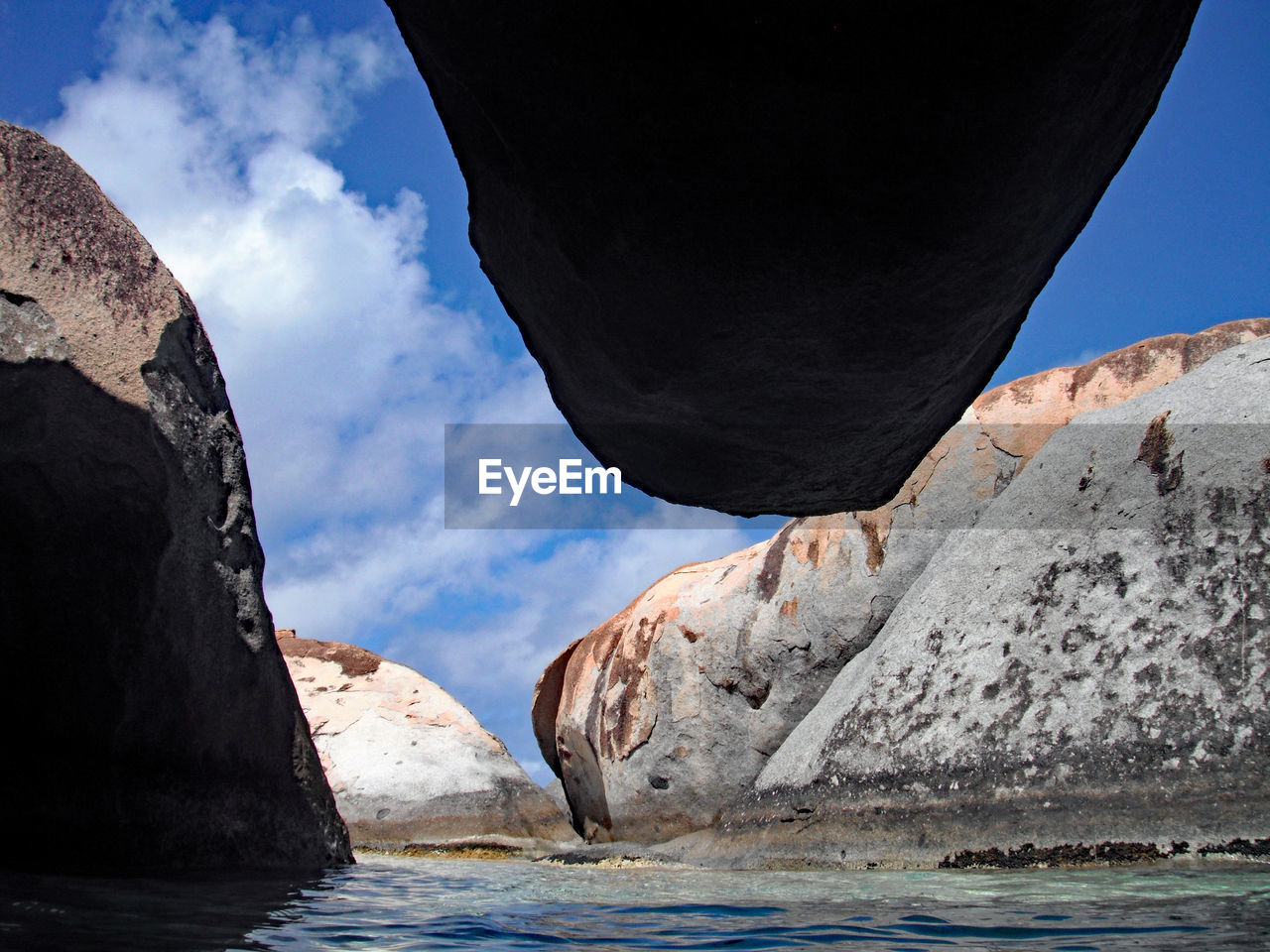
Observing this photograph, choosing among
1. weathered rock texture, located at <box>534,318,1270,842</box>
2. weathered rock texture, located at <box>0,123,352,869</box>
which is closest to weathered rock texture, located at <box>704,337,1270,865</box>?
weathered rock texture, located at <box>534,318,1270,842</box>

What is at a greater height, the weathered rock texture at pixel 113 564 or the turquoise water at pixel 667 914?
the weathered rock texture at pixel 113 564

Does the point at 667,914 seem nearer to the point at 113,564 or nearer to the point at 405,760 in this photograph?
the point at 113,564

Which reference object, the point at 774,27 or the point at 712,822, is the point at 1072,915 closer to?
the point at 774,27

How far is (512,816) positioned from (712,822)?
12.6ft

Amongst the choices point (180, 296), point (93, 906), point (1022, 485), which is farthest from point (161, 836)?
point (1022, 485)

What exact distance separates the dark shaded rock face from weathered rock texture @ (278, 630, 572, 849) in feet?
32.6

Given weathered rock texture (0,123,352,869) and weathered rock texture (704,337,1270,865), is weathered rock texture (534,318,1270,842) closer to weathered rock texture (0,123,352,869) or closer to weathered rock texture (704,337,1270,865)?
weathered rock texture (704,337,1270,865)

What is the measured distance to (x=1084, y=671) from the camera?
461cm

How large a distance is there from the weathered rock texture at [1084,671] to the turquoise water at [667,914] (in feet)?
1.66

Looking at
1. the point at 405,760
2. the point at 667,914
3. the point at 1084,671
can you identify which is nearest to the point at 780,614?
the point at 1084,671

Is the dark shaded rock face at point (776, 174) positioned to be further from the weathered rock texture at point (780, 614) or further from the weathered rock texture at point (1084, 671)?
the weathered rock texture at point (780, 614)

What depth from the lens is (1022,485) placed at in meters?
5.88

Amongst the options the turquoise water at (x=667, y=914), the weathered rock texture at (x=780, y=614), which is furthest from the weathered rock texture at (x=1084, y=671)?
the weathered rock texture at (x=780, y=614)

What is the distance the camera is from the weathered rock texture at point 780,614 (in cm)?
759
